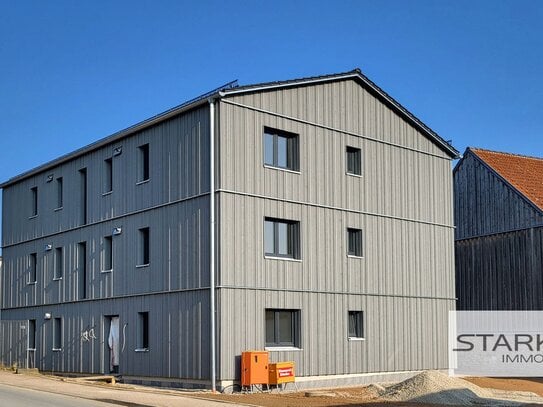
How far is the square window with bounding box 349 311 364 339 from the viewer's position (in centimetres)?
2917

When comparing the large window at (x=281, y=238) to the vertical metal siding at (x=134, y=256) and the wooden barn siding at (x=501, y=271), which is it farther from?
the wooden barn siding at (x=501, y=271)

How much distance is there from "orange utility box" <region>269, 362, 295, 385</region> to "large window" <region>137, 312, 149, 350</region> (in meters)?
5.04

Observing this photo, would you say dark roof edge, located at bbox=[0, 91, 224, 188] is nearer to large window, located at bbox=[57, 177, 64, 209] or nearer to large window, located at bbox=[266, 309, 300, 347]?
large window, located at bbox=[57, 177, 64, 209]

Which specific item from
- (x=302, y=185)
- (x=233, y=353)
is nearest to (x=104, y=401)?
(x=233, y=353)

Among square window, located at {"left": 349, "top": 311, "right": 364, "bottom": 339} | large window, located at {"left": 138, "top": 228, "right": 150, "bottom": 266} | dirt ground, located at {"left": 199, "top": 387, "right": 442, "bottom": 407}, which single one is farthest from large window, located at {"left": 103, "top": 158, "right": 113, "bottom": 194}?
dirt ground, located at {"left": 199, "top": 387, "right": 442, "bottom": 407}

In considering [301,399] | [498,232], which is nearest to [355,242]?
[301,399]

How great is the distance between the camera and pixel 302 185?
2806cm

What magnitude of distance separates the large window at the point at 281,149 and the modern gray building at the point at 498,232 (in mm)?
13294

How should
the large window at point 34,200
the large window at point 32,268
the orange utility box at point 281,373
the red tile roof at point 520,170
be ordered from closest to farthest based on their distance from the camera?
the orange utility box at point 281,373 → the large window at point 32,268 → the large window at point 34,200 → the red tile roof at point 520,170

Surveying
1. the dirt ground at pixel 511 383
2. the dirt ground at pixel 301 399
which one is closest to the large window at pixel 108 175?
the dirt ground at pixel 301 399

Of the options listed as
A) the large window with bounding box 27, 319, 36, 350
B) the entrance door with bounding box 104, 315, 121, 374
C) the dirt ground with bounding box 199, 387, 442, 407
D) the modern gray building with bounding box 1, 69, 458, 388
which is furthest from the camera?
the large window with bounding box 27, 319, 36, 350

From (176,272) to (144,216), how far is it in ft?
9.20

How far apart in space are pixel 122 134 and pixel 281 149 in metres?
5.94

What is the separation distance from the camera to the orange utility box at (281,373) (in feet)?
83.5
